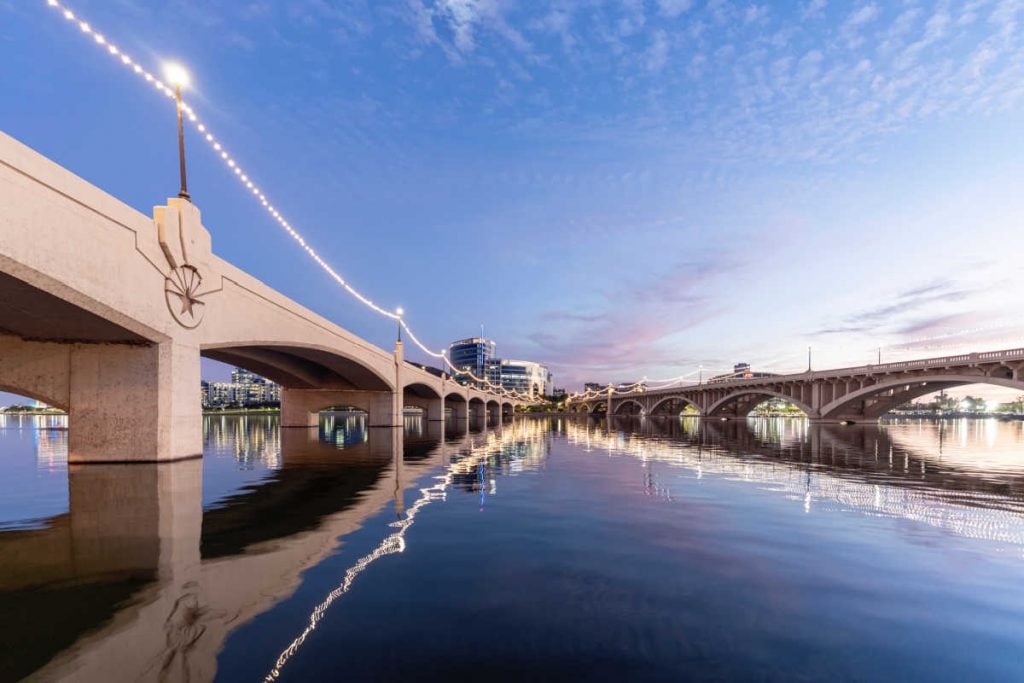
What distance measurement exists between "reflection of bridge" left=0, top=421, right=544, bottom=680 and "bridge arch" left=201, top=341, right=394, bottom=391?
13.5 meters

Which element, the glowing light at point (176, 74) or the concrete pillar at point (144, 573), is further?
the glowing light at point (176, 74)

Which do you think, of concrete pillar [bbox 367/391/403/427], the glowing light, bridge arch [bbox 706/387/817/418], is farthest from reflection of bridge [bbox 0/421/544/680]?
bridge arch [bbox 706/387/817/418]

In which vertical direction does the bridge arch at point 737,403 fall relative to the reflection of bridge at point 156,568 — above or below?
below

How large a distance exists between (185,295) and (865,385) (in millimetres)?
73207

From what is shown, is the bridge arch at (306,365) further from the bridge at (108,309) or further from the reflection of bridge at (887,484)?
the reflection of bridge at (887,484)

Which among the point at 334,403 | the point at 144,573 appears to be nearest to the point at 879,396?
the point at 334,403

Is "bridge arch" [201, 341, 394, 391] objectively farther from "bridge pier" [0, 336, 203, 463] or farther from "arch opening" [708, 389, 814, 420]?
"arch opening" [708, 389, 814, 420]

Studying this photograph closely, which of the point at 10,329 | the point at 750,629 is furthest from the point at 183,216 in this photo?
the point at 750,629

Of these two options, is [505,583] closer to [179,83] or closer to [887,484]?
A: [887,484]

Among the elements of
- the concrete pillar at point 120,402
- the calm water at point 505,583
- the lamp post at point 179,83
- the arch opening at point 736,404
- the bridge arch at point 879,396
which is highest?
the lamp post at point 179,83

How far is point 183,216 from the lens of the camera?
18.2m

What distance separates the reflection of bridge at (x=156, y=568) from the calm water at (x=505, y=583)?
4 centimetres

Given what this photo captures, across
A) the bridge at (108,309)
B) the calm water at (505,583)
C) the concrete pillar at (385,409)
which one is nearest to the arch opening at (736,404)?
the concrete pillar at (385,409)

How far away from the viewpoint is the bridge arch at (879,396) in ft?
182
